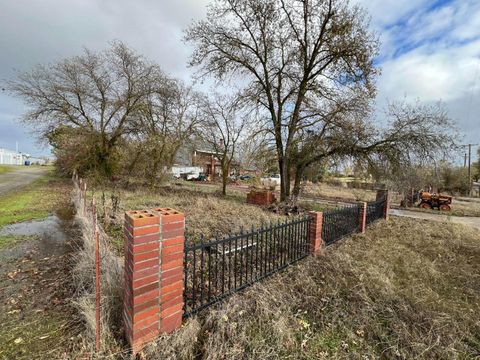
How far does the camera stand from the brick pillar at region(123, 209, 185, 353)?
6.86 feet

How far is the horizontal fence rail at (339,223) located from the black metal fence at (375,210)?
152cm

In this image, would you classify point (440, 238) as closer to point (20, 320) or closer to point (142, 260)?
point (142, 260)

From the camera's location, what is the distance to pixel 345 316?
3006mm

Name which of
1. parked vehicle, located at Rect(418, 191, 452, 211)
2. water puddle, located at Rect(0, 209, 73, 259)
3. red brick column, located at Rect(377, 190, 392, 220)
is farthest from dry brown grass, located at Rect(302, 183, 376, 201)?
water puddle, located at Rect(0, 209, 73, 259)

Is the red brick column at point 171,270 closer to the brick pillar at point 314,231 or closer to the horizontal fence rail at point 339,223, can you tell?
the brick pillar at point 314,231

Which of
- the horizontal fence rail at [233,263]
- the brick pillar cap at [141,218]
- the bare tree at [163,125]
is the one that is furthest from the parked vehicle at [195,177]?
the brick pillar cap at [141,218]

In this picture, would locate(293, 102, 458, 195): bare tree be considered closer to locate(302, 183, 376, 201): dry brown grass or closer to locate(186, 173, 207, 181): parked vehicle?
locate(302, 183, 376, 201): dry brown grass

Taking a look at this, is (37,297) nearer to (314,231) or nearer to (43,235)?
(43,235)

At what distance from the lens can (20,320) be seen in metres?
2.78

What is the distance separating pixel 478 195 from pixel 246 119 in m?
35.0

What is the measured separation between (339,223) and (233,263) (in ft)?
11.4

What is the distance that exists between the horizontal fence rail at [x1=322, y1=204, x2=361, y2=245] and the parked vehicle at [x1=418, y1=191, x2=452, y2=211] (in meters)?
11.6

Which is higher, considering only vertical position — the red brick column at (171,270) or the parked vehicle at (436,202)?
the red brick column at (171,270)

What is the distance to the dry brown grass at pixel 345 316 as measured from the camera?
2393 millimetres
